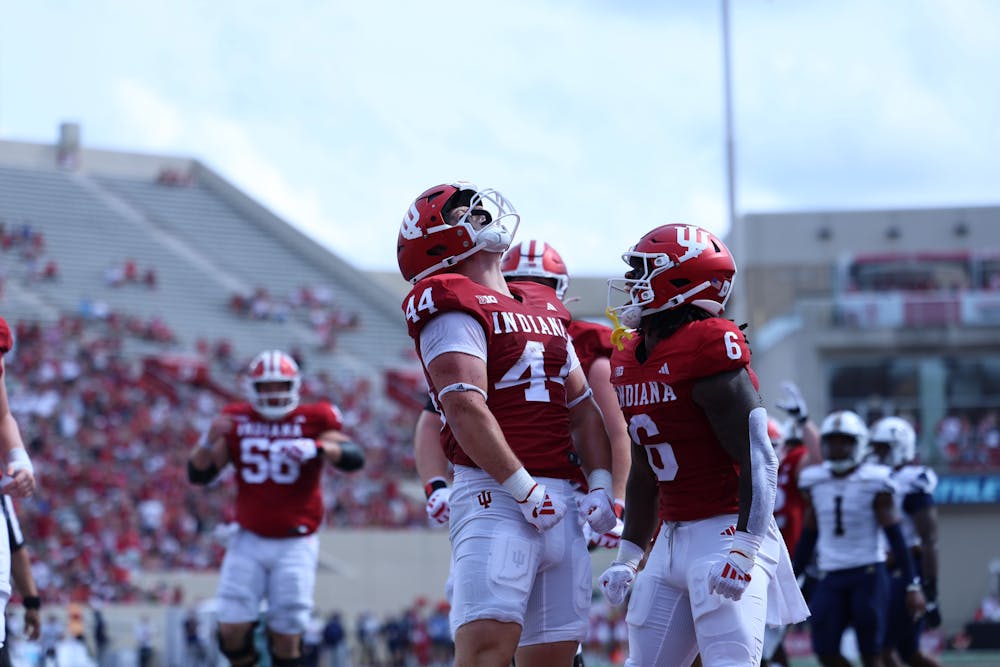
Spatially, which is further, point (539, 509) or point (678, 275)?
point (678, 275)

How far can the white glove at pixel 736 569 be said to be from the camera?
5.01 meters

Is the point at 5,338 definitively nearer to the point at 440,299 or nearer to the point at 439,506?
the point at 439,506

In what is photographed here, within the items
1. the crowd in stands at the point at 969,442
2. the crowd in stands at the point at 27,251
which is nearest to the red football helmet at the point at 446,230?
the crowd in stands at the point at 969,442

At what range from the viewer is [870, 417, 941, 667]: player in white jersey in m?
10.0

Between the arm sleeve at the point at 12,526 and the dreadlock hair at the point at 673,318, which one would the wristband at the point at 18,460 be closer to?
the arm sleeve at the point at 12,526

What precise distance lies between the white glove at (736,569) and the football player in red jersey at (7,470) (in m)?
Answer: 2.84

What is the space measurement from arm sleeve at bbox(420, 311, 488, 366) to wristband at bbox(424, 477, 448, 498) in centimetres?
198

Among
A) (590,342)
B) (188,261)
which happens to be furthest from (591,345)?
(188,261)

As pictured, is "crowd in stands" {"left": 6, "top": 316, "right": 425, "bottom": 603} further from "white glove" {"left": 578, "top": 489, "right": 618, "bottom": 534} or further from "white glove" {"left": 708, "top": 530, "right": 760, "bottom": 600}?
"white glove" {"left": 708, "top": 530, "right": 760, "bottom": 600}

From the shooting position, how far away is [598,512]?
5.49 meters

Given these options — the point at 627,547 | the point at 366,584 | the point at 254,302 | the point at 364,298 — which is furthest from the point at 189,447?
the point at 627,547

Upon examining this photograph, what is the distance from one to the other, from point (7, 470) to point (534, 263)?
2580 millimetres

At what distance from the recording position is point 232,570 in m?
9.60

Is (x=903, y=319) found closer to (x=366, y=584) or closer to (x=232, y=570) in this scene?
(x=366, y=584)
